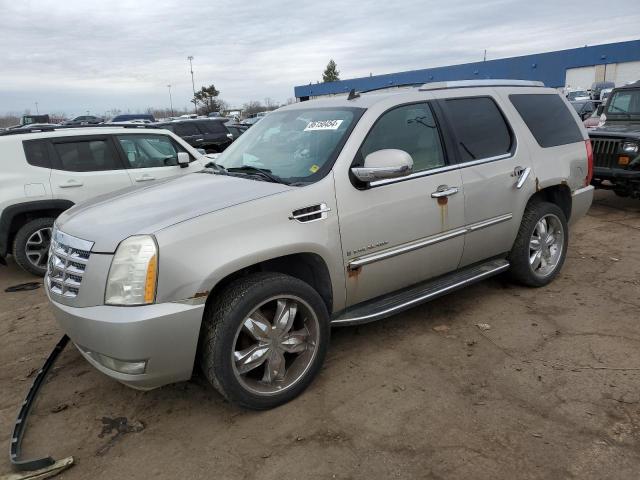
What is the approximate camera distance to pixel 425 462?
260 centimetres

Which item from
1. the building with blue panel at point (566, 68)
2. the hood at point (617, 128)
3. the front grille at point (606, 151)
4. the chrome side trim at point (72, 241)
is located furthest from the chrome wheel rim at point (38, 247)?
the building with blue panel at point (566, 68)

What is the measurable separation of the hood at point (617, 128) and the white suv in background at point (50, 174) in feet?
21.0

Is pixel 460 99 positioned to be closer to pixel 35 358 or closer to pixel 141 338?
pixel 141 338

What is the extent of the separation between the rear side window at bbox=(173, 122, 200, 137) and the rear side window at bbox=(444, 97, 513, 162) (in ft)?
42.7

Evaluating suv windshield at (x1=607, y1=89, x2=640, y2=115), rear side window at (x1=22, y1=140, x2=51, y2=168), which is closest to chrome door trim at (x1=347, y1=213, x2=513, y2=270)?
rear side window at (x1=22, y1=140, x2=51, y2=168)

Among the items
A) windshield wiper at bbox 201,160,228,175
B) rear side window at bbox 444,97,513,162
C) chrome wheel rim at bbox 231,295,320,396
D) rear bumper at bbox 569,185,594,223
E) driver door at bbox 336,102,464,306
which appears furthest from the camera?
rear bumper at bbox 569,185,594,223

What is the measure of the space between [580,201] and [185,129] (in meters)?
13.4

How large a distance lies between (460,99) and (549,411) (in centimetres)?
251

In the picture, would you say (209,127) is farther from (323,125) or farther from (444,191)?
(444,191)

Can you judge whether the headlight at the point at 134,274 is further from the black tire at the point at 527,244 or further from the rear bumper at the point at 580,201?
the rear bumper at the point at 580,201

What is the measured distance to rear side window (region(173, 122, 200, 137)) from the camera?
15.8m

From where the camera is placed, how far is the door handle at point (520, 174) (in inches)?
171

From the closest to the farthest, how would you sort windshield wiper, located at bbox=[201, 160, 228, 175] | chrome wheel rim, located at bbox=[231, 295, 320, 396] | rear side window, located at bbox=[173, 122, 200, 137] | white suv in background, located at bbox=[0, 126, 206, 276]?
chrome wheel rim, located at bbox=[231, 295, 320, 396] < windshield wiper, located at bbox=[201, 160, 228, 175] < white suv in background, located at bbox=[0, 126, 206, 276] < rear side window, located at bbox=[173, 122, 200, 137]

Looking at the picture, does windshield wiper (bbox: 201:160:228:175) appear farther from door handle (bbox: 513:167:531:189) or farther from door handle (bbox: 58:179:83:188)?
door handle (bbox: 58:179:83:188)
